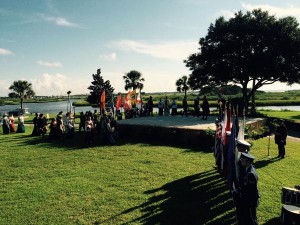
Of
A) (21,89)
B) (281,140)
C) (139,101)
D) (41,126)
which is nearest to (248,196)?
(281,140)

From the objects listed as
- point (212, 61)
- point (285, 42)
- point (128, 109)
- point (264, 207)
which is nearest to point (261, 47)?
point (285, 42)

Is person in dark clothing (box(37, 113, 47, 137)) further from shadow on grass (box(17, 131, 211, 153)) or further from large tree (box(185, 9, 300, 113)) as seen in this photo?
large tree (box(185, 9, 300, 113))

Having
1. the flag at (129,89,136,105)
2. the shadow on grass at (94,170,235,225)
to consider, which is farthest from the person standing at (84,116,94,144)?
the flag at (129,89,136,105)

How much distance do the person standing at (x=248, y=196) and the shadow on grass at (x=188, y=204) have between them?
1.09 m

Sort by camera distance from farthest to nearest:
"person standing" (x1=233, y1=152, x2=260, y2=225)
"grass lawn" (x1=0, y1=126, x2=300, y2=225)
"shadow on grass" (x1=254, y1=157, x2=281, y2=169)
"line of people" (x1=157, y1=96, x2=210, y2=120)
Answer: "line of people" (x1=157, y1=96, x2=210, y2=120)
"shadow on grass" (x1=254, y1=157, x2=281, y2=169)
"grass lawn" (x1=0, y1=126, x2=300, y2=225)
"person standing" (x1=233, y1=152, x2=260, y2=225)

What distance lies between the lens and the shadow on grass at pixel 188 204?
777 centimetres

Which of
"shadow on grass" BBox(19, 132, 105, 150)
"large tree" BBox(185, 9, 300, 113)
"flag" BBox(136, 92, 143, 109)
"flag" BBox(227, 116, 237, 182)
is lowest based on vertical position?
"shadow on grass" BBox(19, 132, 105, 150)

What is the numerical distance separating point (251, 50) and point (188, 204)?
3454 cm

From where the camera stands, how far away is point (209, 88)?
4394cm

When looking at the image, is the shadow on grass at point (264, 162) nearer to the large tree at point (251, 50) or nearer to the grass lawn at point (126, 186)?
the grass lawn at point (126, 186)

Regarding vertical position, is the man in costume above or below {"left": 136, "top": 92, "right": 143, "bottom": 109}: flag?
below

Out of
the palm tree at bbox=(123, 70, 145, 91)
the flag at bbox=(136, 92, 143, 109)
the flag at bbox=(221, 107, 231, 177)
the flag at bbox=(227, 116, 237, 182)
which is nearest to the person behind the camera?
the flag at bbox=(227, 116, 237, 182)

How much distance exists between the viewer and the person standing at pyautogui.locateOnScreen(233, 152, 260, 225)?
6.36 metres

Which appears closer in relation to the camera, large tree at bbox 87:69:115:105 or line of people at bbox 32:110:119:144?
line of people at bbox 32:110:119:144
